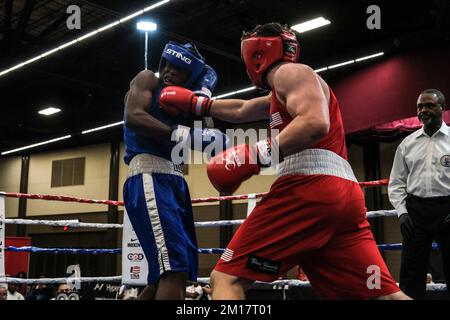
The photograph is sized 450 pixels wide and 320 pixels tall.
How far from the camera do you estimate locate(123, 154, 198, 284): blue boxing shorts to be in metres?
2.05

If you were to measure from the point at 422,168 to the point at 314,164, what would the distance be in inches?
49.6

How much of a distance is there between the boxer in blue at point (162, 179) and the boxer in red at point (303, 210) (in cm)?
54

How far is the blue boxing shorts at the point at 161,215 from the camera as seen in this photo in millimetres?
2055

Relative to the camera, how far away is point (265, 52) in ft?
5.69

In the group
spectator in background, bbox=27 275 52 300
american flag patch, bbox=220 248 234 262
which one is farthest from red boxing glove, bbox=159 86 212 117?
spectator in background, bbox=27 275 52 300

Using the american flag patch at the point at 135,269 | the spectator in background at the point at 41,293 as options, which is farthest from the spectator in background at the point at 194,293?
the spectator in background at the point at 41,293

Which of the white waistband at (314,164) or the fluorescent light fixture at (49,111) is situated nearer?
the white waistband at (314,164)

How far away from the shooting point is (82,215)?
1263 centimetres

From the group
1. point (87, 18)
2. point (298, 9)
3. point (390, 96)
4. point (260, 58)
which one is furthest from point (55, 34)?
point (260, 58)

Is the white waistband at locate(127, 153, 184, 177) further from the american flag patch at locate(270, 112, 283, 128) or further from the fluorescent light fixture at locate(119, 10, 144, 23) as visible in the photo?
the fluorescent light fixture at locate(119, 10, 144, 23)

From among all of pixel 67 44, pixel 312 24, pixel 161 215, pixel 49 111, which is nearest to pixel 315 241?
pixel 161 215

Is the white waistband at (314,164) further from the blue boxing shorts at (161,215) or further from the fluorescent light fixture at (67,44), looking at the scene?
the fluorescent light fixture at (67,44)

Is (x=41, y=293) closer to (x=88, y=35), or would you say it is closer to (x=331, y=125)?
(x=88, y=35)

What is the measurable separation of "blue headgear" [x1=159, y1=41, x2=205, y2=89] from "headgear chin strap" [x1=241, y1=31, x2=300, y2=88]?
598 mm
